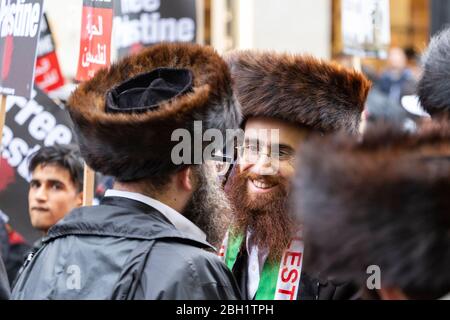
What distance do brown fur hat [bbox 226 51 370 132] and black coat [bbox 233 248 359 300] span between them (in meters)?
0.64

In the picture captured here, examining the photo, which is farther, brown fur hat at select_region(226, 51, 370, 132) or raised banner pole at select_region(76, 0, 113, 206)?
raised banner pole at select_region(76, 0, 113, 206)

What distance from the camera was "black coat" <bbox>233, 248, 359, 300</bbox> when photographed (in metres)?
3.45

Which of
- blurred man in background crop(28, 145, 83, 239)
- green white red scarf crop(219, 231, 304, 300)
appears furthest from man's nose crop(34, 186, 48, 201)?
green white red scarf crop(219, 231, 304, 300)

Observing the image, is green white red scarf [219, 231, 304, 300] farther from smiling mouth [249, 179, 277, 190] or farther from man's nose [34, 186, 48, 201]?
man's nose [34, 186, 48, 201]

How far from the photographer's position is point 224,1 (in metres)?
11.9

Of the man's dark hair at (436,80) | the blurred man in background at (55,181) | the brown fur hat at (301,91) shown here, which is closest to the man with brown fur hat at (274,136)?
the brown fur hat at (301,91)

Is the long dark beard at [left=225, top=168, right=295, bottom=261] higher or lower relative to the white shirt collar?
lower

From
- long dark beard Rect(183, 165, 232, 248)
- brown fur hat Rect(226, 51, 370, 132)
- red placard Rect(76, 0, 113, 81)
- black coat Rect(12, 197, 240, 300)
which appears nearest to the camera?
black coat Rect(12, 197, 240, 300)

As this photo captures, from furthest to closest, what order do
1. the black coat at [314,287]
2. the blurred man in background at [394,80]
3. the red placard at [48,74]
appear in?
the blurred man in background at [394,80], the red placard at [48,74], the black coat at [314,287]

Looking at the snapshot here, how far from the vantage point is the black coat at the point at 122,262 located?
267 cm

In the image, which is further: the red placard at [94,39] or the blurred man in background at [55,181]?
the blurred man in background at [55,181]

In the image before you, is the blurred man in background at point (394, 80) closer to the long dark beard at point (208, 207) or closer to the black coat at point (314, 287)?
the black coat at point (314, 287)

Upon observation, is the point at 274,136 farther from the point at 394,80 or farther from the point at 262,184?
the point at 394,80
